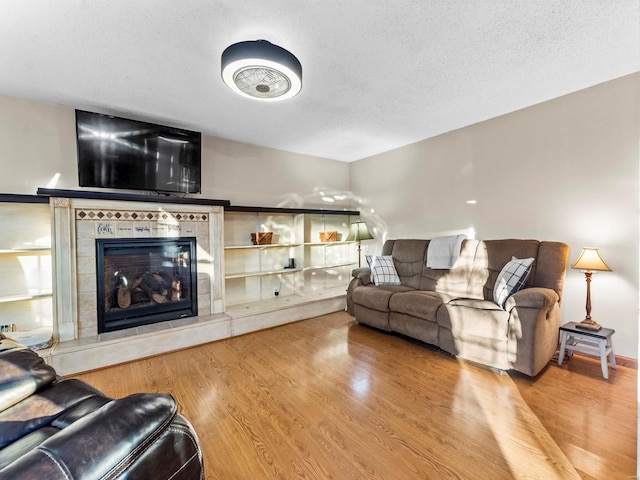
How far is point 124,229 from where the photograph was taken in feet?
9.57

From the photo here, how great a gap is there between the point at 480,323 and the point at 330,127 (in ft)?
8.65

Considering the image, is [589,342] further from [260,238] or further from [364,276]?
[260,238]

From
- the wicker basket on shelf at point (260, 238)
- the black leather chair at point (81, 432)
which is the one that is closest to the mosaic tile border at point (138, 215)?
the wicker basket on shelf at point (260, 238)

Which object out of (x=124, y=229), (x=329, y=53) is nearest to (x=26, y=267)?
(x=124, y=229)

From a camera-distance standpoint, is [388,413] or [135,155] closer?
[388,413]

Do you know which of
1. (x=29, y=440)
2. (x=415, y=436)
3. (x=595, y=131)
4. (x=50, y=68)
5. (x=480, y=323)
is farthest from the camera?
(x=595, y=131)

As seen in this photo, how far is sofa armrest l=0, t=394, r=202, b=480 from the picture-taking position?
589mm

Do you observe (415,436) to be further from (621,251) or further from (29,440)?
(621,251)

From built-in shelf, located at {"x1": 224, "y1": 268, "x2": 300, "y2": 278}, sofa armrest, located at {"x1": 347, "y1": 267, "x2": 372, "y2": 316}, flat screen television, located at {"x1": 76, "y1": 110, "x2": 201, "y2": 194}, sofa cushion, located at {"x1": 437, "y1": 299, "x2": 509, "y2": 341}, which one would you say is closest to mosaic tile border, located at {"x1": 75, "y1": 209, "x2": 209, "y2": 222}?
flat screen television, located at {"x1": 76, "y1": 110, "x2": 201, "y2": 194}

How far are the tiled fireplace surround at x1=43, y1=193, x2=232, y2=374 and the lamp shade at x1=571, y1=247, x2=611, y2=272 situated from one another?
3.46 meters

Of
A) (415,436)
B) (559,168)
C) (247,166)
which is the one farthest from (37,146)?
(559,168)

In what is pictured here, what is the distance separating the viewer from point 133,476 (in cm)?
66

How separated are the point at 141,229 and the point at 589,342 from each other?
4.37 metres

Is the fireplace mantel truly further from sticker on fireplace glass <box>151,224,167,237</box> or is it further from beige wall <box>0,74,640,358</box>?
beige wall <box>0,74,640,358</box>
